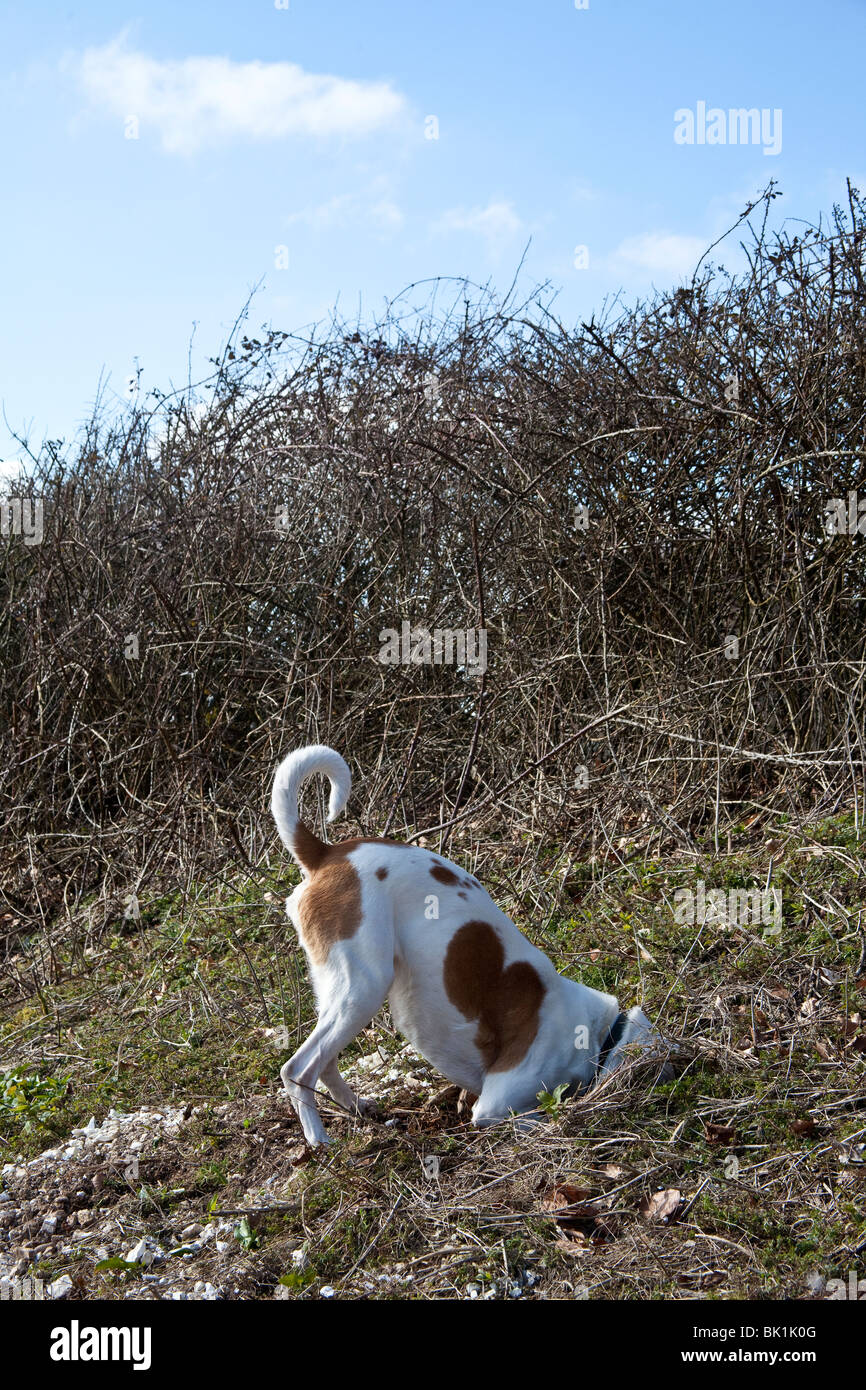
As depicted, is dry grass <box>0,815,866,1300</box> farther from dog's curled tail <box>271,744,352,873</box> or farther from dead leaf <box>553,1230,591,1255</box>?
dog's curled tail <box>271,744,352,873</box>

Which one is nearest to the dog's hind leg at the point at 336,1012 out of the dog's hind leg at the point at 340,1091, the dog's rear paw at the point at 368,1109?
the dog's hind leg at the point at 340,1091

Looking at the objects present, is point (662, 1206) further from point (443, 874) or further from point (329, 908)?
point (329, 908)

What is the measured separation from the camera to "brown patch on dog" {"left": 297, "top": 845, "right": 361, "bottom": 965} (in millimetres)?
3719

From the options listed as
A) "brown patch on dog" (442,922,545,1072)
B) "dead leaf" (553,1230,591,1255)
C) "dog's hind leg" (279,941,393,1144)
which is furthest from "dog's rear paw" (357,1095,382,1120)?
"dead leaf" (553,1230,591,1255)

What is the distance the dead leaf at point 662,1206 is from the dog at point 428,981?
55 cm

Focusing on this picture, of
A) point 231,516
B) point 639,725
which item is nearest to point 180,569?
point 231,516

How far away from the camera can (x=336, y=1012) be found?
144 inches

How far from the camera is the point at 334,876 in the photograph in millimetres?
3832

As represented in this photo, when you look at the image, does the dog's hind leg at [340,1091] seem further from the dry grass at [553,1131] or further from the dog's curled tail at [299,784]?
the dog's curled tail at [299,784]

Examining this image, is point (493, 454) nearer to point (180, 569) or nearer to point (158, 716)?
point (180, 569)

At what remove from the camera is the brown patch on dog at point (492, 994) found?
3.79 meters

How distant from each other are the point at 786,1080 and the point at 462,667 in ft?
13.7

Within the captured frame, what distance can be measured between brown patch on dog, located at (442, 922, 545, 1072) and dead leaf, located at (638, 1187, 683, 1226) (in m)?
0.68
